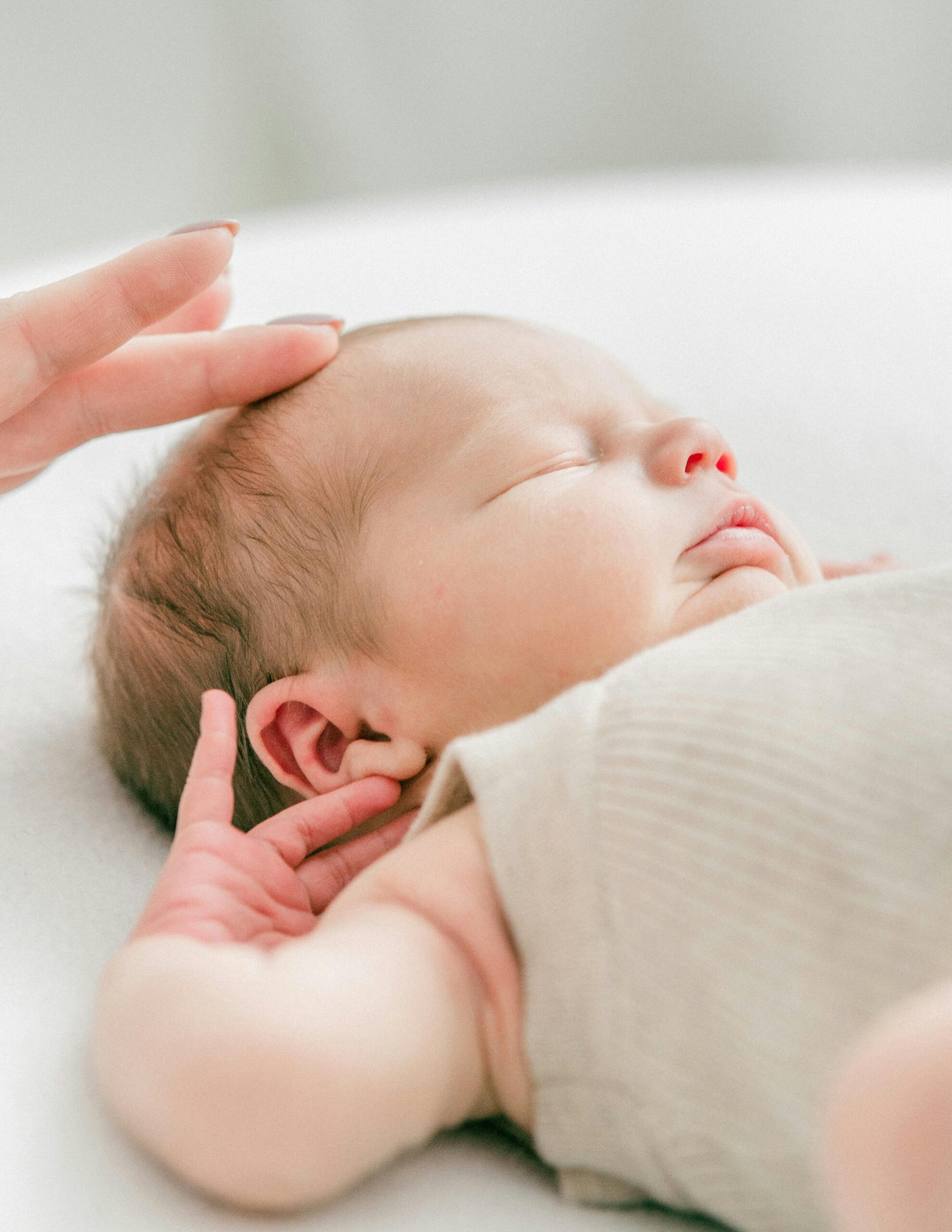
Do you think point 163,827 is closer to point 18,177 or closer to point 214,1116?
point 214,1116

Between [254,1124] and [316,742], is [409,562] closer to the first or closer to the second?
[316,742]

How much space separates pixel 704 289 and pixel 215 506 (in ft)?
3.08

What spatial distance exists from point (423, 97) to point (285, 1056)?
267cm

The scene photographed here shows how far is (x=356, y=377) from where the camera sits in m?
1.00

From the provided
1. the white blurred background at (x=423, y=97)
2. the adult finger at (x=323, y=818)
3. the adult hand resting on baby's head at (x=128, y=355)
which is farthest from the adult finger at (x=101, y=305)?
the white blurred background at (x=423, y=97)

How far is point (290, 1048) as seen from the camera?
1.95 ft

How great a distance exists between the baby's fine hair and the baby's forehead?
3 centimetres

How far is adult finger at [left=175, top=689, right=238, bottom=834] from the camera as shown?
793mm

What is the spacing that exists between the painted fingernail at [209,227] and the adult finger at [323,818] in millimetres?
453

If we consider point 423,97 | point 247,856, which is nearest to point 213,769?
point 247,856

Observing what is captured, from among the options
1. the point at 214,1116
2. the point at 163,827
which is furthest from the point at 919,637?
the point at 163,827

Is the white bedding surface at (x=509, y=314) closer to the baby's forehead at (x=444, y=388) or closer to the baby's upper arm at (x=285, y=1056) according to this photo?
the baby's upper arm at (x=285, y=1056)

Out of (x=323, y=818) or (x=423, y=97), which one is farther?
(x=423, y=97)

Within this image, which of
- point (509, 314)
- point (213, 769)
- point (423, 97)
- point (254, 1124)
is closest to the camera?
point (254, 1124)
